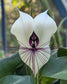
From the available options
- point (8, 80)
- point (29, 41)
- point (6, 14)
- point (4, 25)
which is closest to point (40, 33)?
point (29, 41)

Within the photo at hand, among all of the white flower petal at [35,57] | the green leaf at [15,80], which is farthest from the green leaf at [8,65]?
the white flower petal at [35,57]

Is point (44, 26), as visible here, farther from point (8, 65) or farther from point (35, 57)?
point (8, 65)

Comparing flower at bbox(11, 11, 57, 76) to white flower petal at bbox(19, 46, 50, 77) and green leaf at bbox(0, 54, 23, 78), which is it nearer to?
white flower petal at bbox(19, 46, 50, 77)

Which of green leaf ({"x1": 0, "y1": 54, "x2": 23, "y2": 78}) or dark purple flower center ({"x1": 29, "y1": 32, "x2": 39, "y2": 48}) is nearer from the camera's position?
dark purple flower center ({"x1": 29, "y1": 32, "x2": 39, "y2": 48})

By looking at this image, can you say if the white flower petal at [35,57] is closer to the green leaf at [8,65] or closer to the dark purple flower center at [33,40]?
the dark purple flower center at [33,40]

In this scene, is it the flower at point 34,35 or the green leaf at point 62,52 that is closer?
the flower at point 34,35

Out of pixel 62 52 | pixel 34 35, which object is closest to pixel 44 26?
pixel 34 35

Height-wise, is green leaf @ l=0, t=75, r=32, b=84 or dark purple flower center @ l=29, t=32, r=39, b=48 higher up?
dark purple flower center @ l=29, t=32, r=39, b=48

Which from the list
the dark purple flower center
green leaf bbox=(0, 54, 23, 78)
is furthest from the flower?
green leaf bbox=(0, 54, 23, 78)

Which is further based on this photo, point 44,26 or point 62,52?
→ point 62,52
